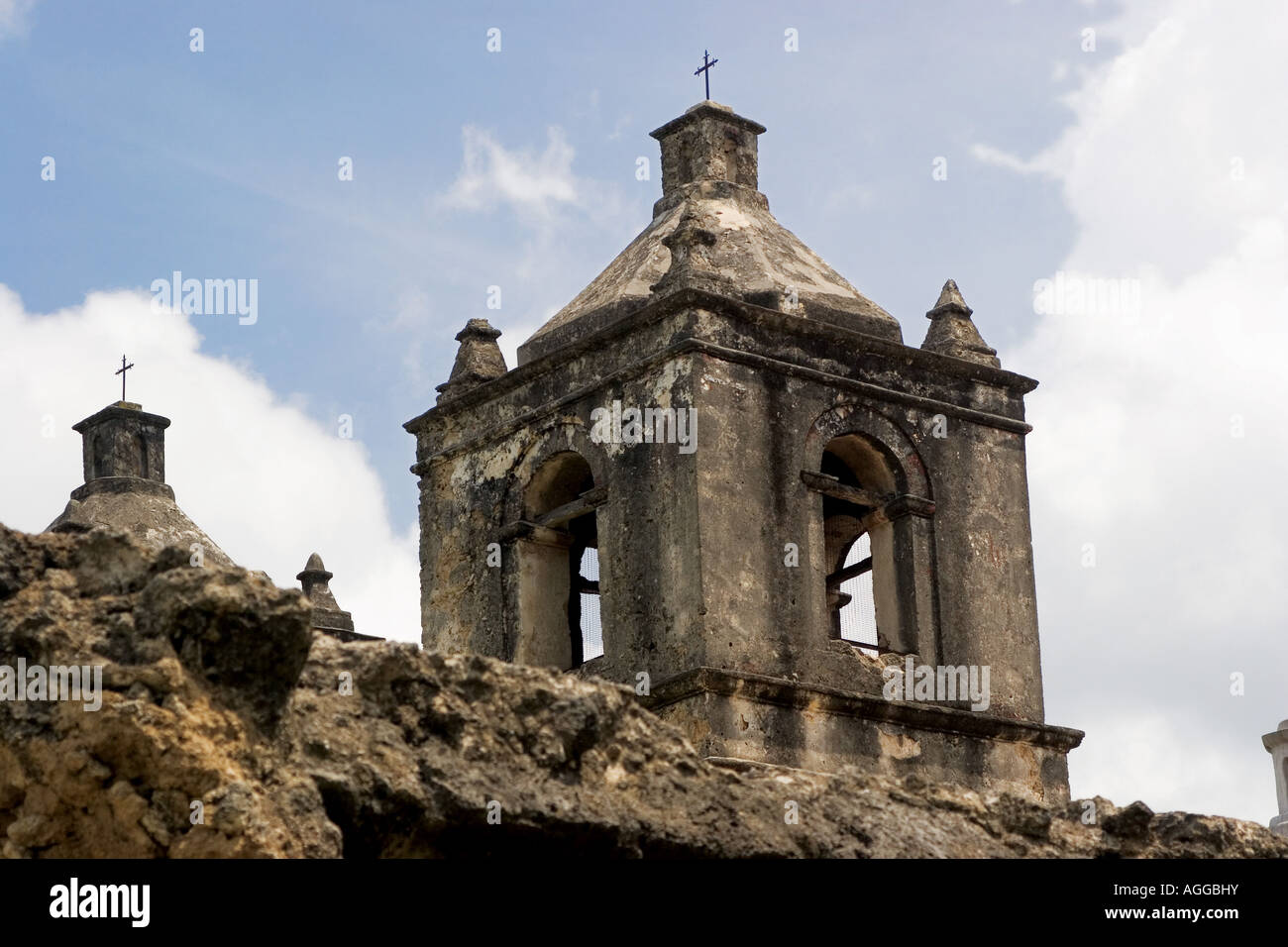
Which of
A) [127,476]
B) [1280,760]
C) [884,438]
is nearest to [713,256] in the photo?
[884,438]

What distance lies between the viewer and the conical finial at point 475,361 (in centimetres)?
1753

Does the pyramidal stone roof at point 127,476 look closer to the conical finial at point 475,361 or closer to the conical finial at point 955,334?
the conical finial at point 475,361

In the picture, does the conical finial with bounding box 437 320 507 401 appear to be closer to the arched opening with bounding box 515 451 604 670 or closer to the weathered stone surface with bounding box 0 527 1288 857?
the arched opening with bounding box 515 451 604 670

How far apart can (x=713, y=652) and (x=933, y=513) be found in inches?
92.7

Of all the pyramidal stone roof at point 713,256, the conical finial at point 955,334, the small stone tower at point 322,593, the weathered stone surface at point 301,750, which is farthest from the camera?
the small stone tower at point 322,593

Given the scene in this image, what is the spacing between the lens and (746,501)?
51.3 ft

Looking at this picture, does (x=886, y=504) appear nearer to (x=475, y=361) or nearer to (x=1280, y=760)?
(x=475, y=361)

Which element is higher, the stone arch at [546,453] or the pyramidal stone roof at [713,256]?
the pyramidal stone roof at [713,256]

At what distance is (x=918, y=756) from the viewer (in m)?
15.7

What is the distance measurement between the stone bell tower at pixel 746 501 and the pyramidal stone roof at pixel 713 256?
2cm

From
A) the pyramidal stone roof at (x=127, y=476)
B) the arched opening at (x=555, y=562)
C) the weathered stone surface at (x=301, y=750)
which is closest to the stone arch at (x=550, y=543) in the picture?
the arched opening at (x=555, y=562)

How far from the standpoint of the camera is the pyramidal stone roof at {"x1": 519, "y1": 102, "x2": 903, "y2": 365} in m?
16.3

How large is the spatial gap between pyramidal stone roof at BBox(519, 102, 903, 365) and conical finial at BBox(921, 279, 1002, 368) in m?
0.44
